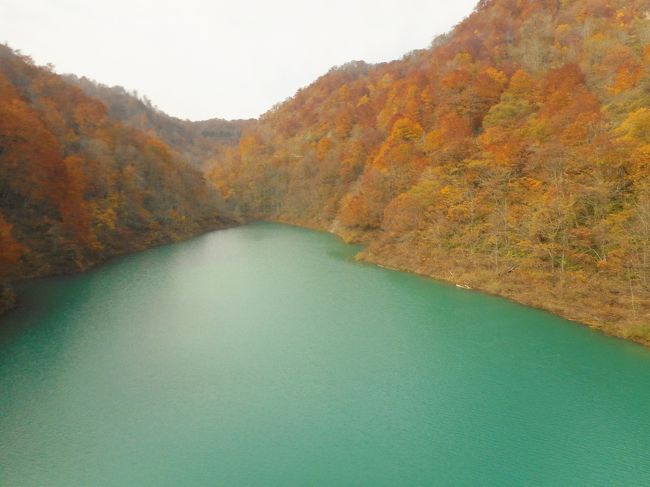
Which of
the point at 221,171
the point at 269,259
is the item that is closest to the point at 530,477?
the point at 269,259

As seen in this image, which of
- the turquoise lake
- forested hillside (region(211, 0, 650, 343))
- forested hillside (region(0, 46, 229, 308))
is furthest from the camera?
forested hillside (region(0, 46, 229, 308))

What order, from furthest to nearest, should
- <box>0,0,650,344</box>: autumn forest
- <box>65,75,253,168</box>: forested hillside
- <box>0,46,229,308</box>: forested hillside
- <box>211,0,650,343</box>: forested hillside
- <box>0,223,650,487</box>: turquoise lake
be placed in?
<box>65,75,253,168</box>: forested hillside
<box>0,46,229,308</box>: forested hillside
<box>0,0,650,344</box>: autumn forest
<box>211,0,650,343</box>: forested hillside
<box>0,223,650,487</box>: turquoise lake

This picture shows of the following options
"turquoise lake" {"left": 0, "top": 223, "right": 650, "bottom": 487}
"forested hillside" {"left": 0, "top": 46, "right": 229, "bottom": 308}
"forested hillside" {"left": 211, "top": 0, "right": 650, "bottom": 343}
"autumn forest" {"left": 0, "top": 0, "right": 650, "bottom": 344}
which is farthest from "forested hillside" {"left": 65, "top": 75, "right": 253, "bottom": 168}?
"turquoise lake" {"left": 0, "top": 223, "right": 650, "bottom": 487}

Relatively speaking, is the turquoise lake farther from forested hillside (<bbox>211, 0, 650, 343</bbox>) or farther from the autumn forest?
the autumn forest

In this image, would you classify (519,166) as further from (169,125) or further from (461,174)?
(169,125)

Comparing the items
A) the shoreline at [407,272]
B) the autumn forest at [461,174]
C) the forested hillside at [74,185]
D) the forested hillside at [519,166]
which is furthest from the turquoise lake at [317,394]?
the forested hillside at [74,185]

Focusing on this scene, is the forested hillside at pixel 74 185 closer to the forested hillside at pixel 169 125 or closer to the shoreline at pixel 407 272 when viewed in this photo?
the shoreline at pixel 407 272

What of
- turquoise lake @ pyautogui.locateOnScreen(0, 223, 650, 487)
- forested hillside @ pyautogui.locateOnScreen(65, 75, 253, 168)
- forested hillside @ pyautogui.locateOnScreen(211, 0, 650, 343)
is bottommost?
turquoise lake @ pyautogui.locateOnScreen(0, 223, 650, 487)
